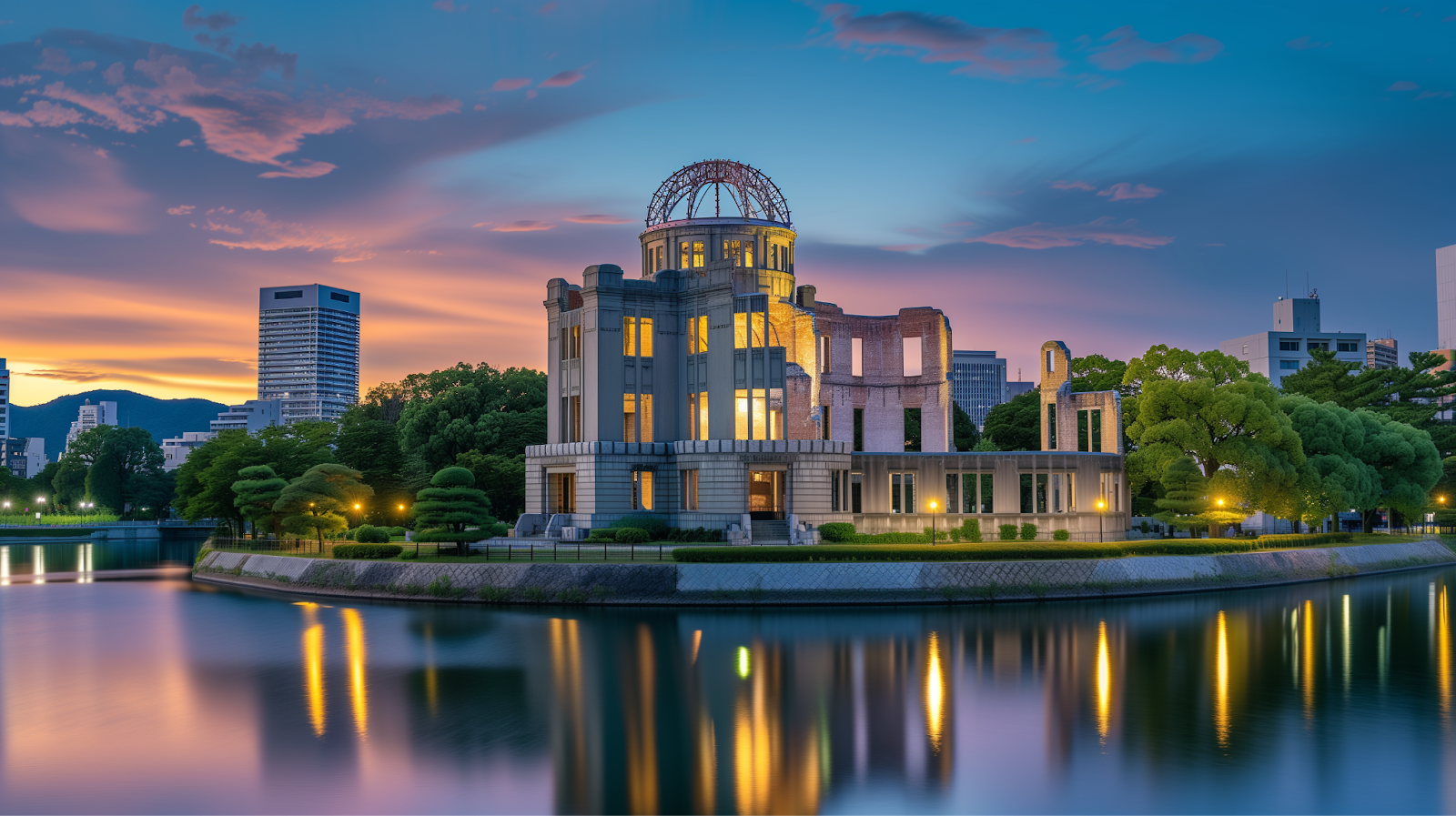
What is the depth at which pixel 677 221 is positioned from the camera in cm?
6850

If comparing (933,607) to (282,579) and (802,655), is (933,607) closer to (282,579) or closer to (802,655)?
(802,655)

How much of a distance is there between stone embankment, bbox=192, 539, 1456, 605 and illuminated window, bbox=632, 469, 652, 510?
13903mm

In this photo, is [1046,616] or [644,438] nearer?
[1046,616]

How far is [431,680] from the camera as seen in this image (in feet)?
91.9

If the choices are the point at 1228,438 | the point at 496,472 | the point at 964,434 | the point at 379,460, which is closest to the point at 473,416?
the point at 379,460

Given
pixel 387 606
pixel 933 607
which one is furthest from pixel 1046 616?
pixel 387 606

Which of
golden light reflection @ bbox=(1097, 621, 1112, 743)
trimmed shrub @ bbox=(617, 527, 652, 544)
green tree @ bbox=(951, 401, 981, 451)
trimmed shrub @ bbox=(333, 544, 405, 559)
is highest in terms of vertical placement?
green tree @ bbox=(951, 401, 981, 451)

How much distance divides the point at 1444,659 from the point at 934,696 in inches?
708

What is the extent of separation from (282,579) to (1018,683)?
3747cm

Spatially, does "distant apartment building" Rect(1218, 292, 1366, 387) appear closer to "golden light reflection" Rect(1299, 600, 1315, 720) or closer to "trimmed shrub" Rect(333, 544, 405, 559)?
"golden light reflection" Rect(1299, 600, 1315, 720)

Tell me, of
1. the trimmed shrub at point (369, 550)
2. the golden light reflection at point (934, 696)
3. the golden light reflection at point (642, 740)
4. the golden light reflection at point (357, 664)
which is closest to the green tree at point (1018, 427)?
the trimmed shrub at point (369, 550)

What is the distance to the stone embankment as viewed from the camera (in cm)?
4203

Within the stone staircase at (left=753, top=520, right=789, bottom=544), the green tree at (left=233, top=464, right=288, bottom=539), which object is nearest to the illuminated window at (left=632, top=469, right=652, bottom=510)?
the stone staircase at (left=753, top=520, right=789, bottom=544)

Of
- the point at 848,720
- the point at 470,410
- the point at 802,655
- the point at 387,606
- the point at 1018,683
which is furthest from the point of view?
the point at 470,410
